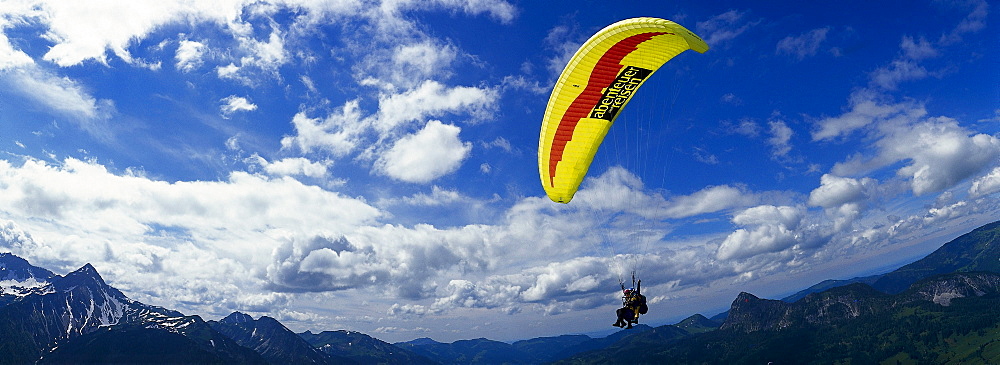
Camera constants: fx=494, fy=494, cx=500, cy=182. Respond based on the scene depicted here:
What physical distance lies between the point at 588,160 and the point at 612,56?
21.5ft

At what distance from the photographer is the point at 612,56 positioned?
78.6ft

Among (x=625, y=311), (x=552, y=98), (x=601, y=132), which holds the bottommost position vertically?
(x=625, y=311)

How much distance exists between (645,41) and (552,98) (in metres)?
5.21

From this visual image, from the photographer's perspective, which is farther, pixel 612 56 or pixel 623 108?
pixel 623 108

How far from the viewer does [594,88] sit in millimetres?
25109

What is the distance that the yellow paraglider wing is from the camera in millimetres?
22766

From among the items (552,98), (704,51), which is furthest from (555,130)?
(704,51)

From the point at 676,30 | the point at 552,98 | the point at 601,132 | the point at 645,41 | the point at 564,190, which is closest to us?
the point at 676,30

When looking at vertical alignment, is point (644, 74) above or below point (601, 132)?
above

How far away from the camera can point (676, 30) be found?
21562 mm

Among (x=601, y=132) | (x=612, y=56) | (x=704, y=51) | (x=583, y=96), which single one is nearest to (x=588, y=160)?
(x=601, y=132)

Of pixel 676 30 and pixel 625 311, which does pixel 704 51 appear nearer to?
pixel 676 30

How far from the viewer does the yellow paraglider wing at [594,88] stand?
2277cm

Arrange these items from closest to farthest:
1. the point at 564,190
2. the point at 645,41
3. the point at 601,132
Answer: the point at 645,41 < the point at 601,132 < the point at 564,190
